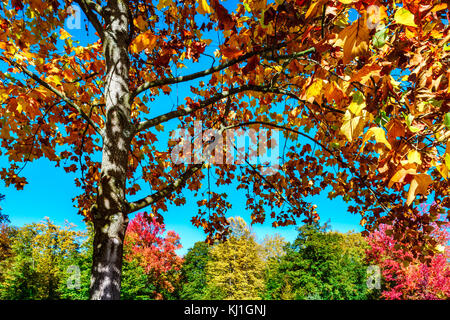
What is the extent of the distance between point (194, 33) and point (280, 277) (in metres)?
29.5

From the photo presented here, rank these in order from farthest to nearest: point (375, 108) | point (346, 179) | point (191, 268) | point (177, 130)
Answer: point (191, 268), point (177, 130), point (346, 179), point (375, 108)

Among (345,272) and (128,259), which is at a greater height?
(128,259)

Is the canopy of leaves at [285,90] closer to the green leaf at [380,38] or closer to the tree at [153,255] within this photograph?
the green leaf at [380,38]

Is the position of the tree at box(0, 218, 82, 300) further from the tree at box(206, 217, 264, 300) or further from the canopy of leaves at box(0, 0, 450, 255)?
the canopy of leaves at box(0, 0, 450, 255)

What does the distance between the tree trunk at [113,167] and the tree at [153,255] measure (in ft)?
79.6

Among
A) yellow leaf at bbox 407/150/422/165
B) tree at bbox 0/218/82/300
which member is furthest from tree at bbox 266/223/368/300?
yellow leaf at bbox 407/150/422/165

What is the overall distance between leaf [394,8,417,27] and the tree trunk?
2.74 m

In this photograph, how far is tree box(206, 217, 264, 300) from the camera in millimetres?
25938

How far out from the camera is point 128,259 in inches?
946

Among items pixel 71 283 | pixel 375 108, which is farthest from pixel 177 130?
pixel 71 283

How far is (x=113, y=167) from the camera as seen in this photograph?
2752 mm

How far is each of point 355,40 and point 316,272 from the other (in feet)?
96.6

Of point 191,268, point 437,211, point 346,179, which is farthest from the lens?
point 191,268

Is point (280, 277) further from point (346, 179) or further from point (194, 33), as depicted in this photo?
point (194, 33)
